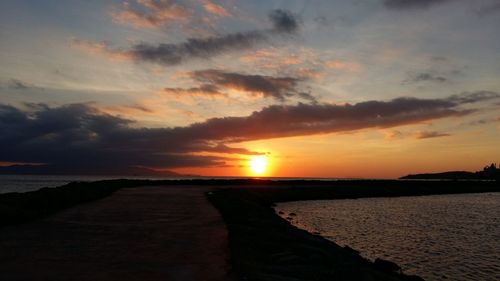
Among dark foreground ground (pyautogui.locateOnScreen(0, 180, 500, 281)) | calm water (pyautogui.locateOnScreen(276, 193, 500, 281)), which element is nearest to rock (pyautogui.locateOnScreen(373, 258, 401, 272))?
dark foreground ground (pyautogui.locateOnScreen(0, 180, 500, 281))

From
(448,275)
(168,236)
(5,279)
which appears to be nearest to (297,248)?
(168,236)

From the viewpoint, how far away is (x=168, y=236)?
17609 millimetres

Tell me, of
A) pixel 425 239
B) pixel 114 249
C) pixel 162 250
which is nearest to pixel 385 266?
pixel 162 250

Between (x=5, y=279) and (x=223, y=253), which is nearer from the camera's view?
(x=5, y=279)

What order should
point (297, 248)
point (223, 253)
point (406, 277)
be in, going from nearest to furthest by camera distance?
point (223, 253) → point (406, 277) → point (297, 248)

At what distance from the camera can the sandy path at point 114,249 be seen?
→ 11.3m

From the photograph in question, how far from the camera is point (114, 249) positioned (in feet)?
48.3

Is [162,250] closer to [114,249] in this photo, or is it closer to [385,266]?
[114,249]

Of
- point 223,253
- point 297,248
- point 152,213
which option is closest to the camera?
point 223,253

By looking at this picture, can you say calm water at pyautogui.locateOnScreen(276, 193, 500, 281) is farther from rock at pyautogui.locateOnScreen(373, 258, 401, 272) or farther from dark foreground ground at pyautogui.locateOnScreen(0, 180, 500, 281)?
dark foreground ground at pyautogui.locateOnScreen(0, 180, 500, 281)

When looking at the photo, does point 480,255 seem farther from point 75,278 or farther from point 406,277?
point 75,278

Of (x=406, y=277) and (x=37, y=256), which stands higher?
(x=37, y=256)

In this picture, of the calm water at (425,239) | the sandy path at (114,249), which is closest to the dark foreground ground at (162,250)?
the sandy path at (114,249)

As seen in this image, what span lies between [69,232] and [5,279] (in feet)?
26.3
